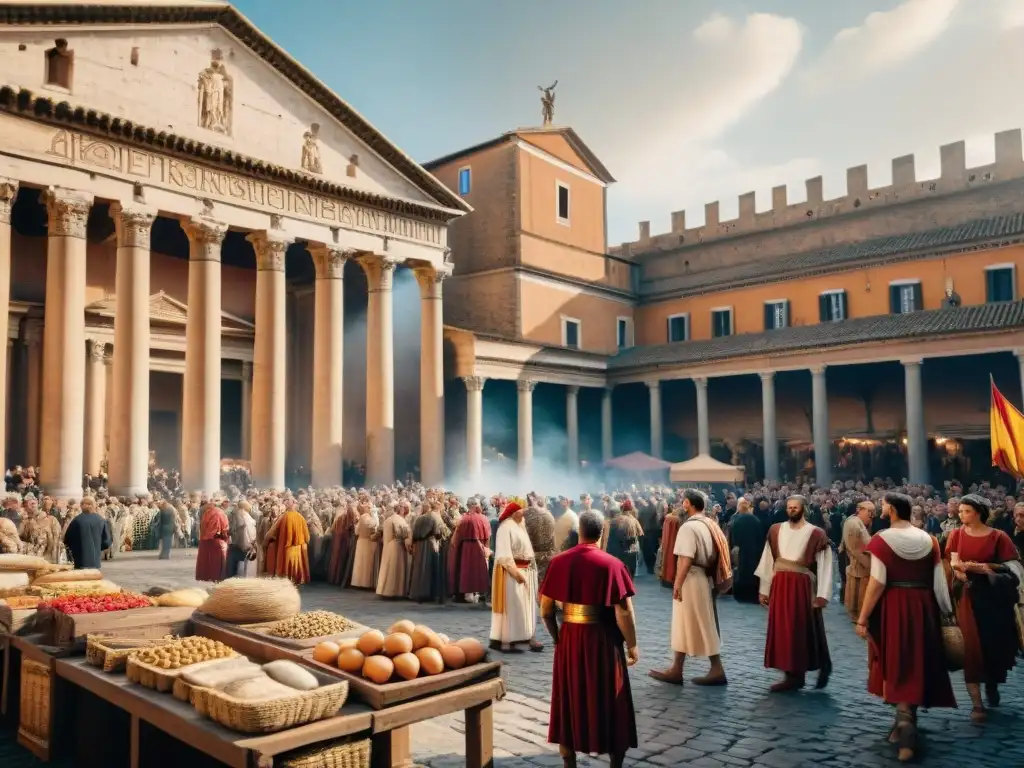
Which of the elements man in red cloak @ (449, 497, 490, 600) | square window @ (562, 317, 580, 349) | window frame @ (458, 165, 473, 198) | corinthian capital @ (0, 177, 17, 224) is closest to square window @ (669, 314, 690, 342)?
square window @ (562, 317, 580, 349)

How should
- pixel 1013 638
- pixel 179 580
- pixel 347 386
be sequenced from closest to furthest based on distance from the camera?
pixel 1013 638, pixel 179 580, pixel 347 386

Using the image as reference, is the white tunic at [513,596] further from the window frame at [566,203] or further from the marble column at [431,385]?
the window frame at [566,203]

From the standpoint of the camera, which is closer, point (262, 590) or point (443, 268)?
point (262, 590)

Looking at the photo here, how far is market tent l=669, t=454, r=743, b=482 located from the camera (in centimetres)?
2203

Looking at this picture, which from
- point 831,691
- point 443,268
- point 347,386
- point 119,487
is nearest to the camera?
point 831,691

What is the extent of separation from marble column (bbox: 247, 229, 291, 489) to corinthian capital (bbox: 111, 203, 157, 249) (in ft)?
10.2

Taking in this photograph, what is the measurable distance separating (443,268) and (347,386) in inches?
299

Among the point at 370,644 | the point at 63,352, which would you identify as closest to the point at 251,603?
the point at 370,644

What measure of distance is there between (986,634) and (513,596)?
172 inches

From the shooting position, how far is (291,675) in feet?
14.1

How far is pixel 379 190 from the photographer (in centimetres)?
2373

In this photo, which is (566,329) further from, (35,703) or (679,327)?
(35,703)

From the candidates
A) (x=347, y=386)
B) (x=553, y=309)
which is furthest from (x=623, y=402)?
(x=347, y=386)

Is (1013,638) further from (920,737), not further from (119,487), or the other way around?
(119,487)
